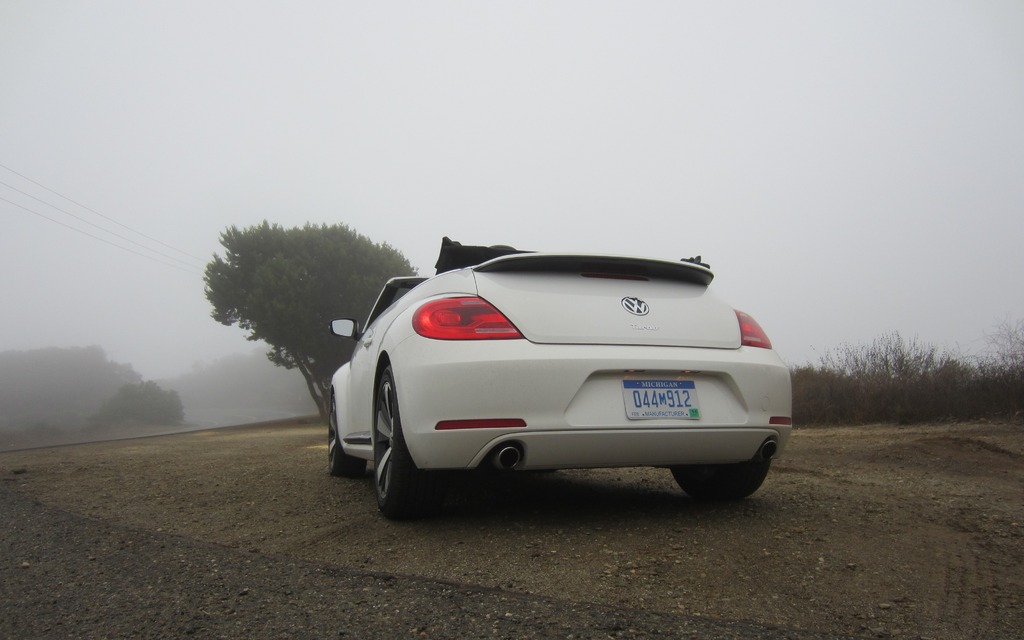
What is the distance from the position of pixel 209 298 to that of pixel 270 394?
2543 cm

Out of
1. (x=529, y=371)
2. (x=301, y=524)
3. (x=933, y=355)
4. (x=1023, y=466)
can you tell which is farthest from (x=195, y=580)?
(x=933, y=355)

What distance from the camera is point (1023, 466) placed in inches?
229

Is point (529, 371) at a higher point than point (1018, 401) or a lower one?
higher

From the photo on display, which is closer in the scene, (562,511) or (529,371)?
(529,371)

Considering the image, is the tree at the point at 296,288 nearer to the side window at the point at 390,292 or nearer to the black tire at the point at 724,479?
the side window at the point at 390,292

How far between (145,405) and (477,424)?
112ft

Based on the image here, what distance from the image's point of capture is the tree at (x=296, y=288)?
30.8m

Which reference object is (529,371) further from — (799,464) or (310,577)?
(799,464)

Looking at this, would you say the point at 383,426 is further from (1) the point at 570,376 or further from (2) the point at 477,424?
(1) the point at 570,376

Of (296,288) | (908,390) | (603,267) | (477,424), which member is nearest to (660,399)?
(603,267)

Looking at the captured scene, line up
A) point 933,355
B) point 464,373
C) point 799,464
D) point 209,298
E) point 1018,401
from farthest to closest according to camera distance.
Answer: point 209,298
point 933,355
point 1018,401
point 799,464
point 464,373

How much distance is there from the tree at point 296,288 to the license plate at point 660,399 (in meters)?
28.3

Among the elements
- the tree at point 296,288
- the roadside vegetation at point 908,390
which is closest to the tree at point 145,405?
the tree at point 296,288

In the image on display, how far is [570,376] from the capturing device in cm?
331
